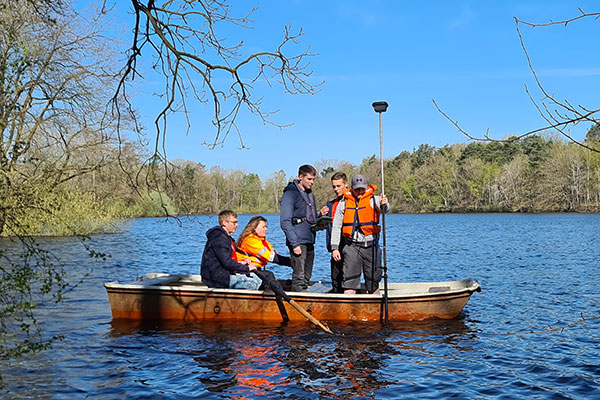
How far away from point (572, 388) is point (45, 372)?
19.4ft

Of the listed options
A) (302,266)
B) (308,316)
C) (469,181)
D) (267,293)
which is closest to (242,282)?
(267,293)

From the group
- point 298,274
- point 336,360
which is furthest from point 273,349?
point 298,274

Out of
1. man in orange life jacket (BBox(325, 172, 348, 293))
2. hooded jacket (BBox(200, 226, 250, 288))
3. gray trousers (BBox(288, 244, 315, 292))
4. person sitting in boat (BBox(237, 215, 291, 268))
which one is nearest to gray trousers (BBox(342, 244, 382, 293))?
man in orange life jacket (BBox(325, 172, 348, 293))

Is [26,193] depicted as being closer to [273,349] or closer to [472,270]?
[273,349]

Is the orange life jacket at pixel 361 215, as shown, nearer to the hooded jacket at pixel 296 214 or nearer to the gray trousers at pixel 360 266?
the gray trousers at pixel 360 266

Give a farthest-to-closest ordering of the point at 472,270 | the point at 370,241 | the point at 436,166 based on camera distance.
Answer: the point at 436,166
the point at 472,270
the point at 370,241

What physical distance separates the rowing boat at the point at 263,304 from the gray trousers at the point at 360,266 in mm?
302

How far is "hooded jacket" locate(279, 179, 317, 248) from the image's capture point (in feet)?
28.6

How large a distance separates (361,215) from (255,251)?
6.04 feet

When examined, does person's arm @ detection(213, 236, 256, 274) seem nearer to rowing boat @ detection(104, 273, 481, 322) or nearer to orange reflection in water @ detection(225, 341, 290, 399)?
rowing boat @ detection(104, 273, 481, 322)

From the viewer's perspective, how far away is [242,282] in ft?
30.8

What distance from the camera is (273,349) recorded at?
7.95 m

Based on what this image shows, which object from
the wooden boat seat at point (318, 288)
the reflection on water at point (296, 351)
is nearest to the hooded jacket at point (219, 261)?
the reflection on water at point (296, 351)

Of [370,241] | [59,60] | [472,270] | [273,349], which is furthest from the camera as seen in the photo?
[472,270]
